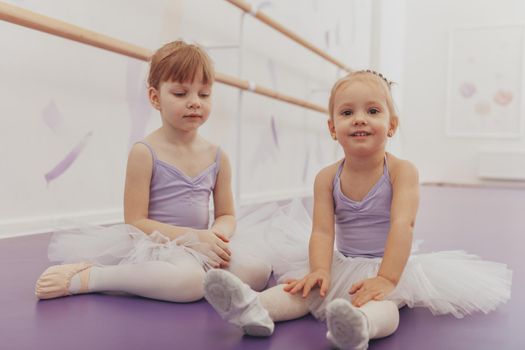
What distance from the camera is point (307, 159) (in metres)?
3.45

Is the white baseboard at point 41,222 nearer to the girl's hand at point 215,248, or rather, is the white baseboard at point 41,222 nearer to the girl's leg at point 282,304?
the girl's hand at point 215,248

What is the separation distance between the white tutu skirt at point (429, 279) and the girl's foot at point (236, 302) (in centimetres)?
13

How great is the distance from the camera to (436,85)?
539 cm

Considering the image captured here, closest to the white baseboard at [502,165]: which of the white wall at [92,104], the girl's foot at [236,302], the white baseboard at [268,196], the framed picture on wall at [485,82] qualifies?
the framed picture on wall at [485,82]

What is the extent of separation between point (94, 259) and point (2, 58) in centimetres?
70

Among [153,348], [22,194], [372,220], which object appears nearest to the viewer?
[153,348]

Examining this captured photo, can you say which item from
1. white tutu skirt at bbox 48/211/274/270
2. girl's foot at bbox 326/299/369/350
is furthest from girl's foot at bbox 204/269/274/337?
white tutu skirt at bbox 48/211/274/270

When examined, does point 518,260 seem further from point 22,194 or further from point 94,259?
point 22,194

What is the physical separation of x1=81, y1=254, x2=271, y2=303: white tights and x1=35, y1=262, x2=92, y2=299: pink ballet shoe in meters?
0.01

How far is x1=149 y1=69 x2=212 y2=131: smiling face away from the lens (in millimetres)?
1047

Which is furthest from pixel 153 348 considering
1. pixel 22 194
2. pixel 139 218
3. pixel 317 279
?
pixel 22 194

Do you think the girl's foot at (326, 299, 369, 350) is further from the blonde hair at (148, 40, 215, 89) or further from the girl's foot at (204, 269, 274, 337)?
the blonde hair at (148, 40, 215, 89)

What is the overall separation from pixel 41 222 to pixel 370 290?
1068mm

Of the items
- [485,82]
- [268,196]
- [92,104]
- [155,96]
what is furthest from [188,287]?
[485,82]
